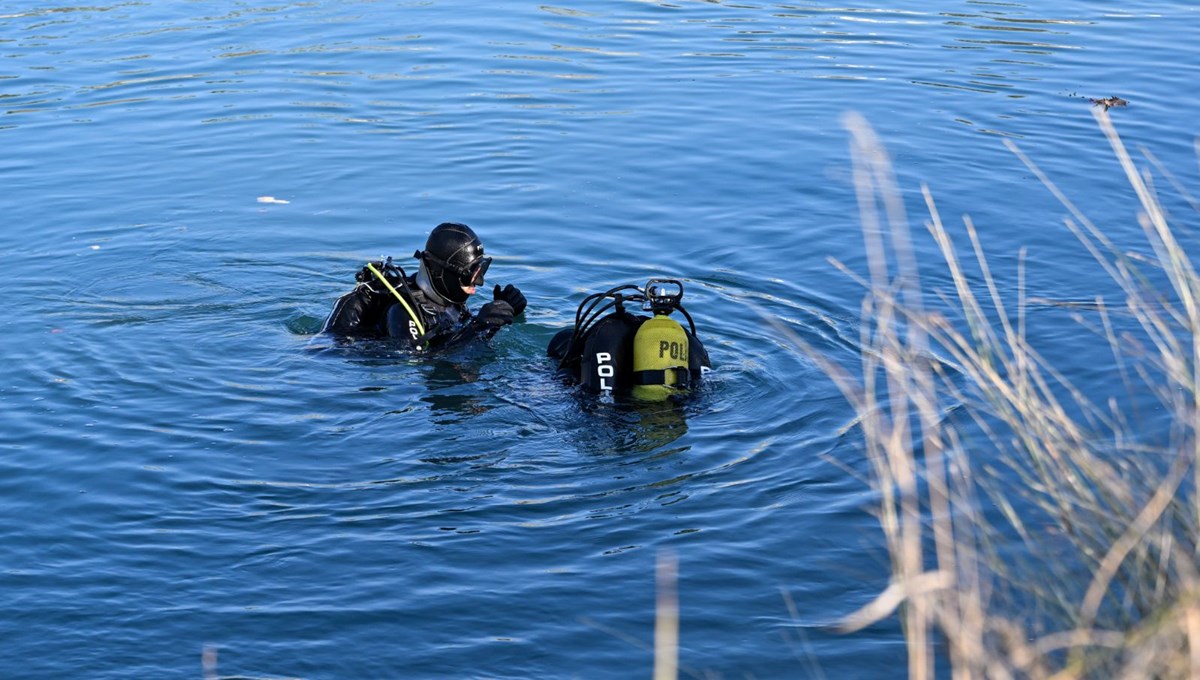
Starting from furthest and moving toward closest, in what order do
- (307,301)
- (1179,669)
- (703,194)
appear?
(703,194) → (307,301) → (1179,669)

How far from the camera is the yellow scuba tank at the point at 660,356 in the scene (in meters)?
7.11

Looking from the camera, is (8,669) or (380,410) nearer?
(8,669)

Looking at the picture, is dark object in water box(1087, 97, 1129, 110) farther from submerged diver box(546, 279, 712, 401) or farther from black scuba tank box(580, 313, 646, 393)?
black scuba tank box(580, 313, 646, 393)

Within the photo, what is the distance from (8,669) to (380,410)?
2.71m

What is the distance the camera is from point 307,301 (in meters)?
9.37

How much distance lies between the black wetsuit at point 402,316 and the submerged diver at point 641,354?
0.85m

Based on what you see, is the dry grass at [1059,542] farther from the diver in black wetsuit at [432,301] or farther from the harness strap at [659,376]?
the diver in black wetsuit at [432,301]

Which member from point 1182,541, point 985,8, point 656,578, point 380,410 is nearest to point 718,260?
point 380,410

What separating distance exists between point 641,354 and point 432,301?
1636 millimetres

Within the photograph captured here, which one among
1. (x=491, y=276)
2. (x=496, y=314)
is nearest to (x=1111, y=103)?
(x=491, y=276)

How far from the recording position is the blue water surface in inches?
220

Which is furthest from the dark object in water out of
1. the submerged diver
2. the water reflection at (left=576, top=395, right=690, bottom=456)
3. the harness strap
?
the harness strap

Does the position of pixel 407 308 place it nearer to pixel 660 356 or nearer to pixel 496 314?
pixel 496 314

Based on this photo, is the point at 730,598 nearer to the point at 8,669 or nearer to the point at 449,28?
the point at 8,669
